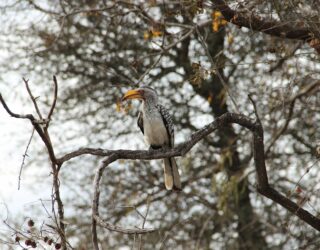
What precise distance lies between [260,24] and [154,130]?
5.10ft

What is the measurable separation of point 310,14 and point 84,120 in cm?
539

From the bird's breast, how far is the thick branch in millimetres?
1411

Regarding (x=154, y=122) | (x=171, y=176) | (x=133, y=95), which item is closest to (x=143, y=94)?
(x=133, y=95)

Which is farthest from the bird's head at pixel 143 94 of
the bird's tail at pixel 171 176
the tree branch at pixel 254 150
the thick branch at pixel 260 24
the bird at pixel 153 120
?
the tree branch at pixel 254 150

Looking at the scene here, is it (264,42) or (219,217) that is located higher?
(264,42)

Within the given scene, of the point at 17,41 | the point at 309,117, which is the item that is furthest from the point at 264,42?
the point at 17,41

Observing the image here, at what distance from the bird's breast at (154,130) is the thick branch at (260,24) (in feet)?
4.63

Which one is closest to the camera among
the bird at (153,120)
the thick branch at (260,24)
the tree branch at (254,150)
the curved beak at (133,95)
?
the tree branch at (254,150)

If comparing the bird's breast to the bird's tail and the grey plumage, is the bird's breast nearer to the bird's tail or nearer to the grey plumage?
the grey plumage

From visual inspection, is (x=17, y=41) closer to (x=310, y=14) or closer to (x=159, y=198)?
(x=159, y=198)

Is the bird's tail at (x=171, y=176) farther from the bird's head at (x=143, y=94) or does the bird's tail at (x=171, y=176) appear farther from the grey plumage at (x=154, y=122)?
the bird's head at (x=143, y=94)

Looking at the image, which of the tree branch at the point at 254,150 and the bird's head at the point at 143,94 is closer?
the tree branch at the point at 254,150

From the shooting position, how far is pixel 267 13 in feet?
15.2

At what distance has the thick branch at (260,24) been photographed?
4.35 metres
